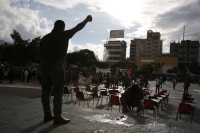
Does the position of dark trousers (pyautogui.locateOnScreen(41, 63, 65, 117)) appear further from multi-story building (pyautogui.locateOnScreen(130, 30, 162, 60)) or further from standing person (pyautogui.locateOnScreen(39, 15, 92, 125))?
multi-story building (pyautogui.locateOnScreen(130, 30, 162, 60))

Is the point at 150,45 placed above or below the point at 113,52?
above

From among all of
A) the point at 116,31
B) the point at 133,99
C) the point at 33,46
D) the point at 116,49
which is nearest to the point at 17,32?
the point at 33,46

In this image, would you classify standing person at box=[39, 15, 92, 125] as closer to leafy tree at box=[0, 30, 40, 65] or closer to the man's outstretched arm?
the man's outstretched arm

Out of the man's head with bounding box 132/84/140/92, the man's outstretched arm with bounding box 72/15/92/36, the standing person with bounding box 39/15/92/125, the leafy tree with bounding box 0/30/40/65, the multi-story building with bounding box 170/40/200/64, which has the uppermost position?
the multi-story building with bounding box 170/40/200/64

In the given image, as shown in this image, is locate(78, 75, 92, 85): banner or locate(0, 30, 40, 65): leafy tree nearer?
locate(78, 75, 92, 85): banner

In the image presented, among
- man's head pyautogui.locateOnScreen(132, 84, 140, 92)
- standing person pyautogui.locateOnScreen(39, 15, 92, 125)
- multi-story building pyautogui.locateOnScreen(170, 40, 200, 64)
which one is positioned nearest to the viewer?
standing person pyautogui.locateOnScreen(39, 15, 92, 125)

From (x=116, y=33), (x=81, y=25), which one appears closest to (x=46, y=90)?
(x=81, y=25)

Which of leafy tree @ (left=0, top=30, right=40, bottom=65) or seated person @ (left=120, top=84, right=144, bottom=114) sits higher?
leafy tree @ (left=0, top=30, right=40, bottom=65)

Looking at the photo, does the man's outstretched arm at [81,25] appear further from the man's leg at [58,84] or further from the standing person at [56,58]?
the man's leg at [58,84]

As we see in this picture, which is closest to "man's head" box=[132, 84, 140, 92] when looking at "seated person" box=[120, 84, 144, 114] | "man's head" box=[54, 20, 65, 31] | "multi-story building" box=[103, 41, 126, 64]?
"seated person" box=[120, 84, 144, 114]

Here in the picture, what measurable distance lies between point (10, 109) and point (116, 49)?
14248 cm

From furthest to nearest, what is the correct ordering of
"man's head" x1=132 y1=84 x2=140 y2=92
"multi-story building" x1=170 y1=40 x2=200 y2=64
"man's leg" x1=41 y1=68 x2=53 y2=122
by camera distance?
"multi-story building" x1=170 y1=40 x2=200 y2=64, "man's head" x1=132 y1=84 x2=140 y2=92, "man's leg" x1=41 y1=68 x2=53 y2=122

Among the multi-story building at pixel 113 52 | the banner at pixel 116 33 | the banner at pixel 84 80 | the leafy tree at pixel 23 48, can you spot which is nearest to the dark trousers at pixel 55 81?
the banner at pixel 84 80

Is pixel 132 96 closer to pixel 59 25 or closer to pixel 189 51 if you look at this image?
pixel 59 25
